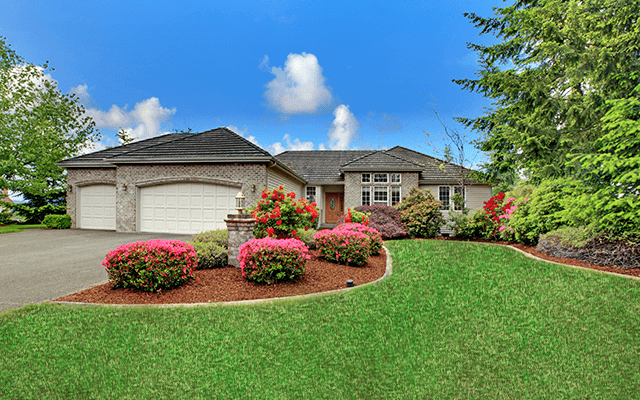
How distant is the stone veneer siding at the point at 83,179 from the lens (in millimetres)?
15547

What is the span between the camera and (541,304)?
16.4 ft

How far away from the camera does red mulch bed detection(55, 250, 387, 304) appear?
478 cm

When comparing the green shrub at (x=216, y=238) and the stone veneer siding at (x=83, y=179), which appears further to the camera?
the stone veneer siding at (x=83, y=179)

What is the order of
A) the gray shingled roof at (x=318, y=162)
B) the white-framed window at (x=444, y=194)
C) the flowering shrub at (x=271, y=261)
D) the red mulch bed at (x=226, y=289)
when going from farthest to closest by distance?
1. the gray shingled roof at (x=318, y=162)
2. the white-framed window at (x=444, y=194)
3. the flowering shrub at (x=271, y=261)
4. the red mulch bed at (x=226, y=289)

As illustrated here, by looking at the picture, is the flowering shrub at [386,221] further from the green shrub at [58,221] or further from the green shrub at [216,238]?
the green shrub at [58,221]

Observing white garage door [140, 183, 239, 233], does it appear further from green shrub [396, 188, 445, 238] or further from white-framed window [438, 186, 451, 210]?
white-framed window [438, 186, 451, 210]

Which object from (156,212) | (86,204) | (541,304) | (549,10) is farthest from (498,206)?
(86,204)

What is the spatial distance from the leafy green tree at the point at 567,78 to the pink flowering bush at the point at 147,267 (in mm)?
8913

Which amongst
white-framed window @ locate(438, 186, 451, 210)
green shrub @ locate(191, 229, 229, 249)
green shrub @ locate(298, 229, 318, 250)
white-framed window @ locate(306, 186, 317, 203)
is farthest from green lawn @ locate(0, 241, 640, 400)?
white-framed window @ locate(306, 186, 317, 203)

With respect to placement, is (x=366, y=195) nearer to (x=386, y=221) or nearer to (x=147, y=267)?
(x=386, y=221)

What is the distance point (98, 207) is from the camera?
15.8 meters

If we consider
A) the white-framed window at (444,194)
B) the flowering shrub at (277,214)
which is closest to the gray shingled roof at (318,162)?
the white-framed window at (444,194)

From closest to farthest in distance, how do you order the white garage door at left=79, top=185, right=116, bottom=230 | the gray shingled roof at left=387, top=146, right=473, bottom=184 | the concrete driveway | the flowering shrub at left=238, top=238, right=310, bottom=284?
the concrete driveway < the flowering shrub at left=238, top=238, right=310, bottom=284 < the white garage door at left=79, top=185, right=116, bottom=230 < the gray shingled roof at left=387, top=146, right=473, bottom=184

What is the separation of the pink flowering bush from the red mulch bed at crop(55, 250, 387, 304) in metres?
0.14
